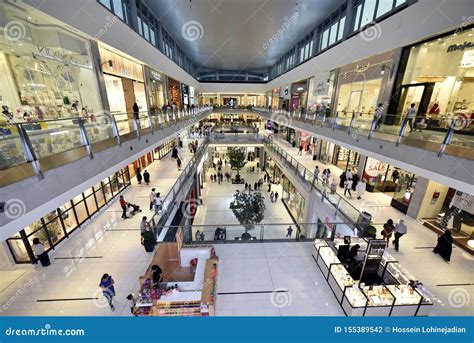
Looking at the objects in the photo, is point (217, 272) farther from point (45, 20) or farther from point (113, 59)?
point (113, 59)

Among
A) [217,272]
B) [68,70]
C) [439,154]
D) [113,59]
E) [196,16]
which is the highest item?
[196,16]

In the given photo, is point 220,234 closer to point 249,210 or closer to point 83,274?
point 249,210

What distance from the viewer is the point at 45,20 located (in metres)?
6.77

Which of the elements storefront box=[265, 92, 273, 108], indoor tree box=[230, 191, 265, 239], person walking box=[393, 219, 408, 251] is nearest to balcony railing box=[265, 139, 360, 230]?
person walking box=[393, 219, 408, 251]

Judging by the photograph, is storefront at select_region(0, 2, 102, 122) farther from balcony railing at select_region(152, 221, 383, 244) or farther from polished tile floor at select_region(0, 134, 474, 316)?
balcony railing at select_region(152, 221, 383, 244)

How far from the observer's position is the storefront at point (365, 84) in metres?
10.4

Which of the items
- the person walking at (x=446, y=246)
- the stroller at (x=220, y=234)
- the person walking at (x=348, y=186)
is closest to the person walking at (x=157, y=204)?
the stroller at (x=220, y=234)

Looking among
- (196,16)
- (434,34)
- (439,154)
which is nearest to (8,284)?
(439,154)

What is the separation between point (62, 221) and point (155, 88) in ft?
41.4

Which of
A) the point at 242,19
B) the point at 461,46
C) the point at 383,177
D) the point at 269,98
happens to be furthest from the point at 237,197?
the point at 269,98

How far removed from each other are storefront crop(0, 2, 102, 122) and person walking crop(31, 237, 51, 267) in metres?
3.54

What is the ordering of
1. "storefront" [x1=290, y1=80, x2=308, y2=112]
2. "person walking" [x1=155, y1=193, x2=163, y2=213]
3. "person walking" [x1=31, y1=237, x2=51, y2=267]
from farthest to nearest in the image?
1. "storefront" [x1=290, y1=80, x2=308, y2=112]
2. "person walking" [x1=155, y1=193, x2=163, y2=213]
3. "person walking" [x1=31, y1=237, x2=51, y2=267]

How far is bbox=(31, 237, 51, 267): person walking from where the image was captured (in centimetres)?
595
